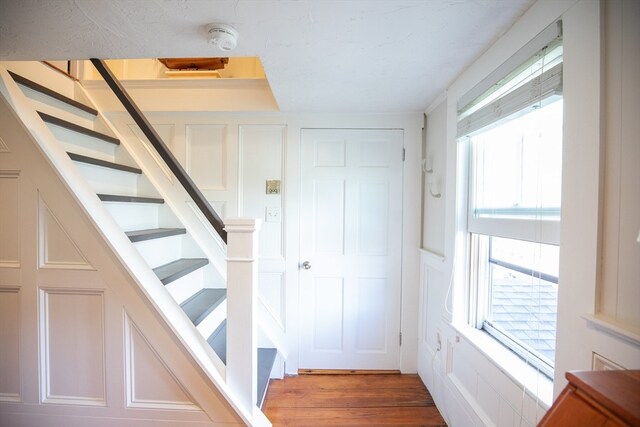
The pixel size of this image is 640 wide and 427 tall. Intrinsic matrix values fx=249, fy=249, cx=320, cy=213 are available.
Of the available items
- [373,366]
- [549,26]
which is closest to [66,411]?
[373,366]

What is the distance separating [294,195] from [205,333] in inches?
44.2

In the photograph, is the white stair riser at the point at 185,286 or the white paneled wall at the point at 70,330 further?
the white stair riser at the point at 185,286

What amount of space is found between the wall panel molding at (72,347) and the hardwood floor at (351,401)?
101 centimetres

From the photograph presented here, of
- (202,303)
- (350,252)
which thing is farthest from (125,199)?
(350,252)

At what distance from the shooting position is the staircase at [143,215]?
1432 mm

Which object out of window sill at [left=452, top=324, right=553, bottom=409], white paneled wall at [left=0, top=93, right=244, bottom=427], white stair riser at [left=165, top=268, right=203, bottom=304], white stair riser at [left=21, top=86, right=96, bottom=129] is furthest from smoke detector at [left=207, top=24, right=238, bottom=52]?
window sill at [left=452, top=324, right=553, bottom=409]

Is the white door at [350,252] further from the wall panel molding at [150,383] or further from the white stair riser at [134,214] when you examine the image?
the white stair riser at [134,214]

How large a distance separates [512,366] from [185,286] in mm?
1843

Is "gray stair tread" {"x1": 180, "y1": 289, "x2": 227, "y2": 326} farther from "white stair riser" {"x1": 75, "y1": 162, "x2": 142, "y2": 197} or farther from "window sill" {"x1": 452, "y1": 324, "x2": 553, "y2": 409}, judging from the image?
"window sill" {"x1": 452, "y1": 324, "x2": 553, "y2": 409}

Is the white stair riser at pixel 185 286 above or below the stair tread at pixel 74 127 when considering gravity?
below

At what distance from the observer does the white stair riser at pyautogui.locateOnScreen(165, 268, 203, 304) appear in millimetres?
1529

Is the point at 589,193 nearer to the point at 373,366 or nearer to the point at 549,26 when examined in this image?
the point at 549,26

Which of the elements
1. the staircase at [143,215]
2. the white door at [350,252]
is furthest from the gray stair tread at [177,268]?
the white door at [350,252]

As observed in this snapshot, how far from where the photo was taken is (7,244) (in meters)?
1.25
